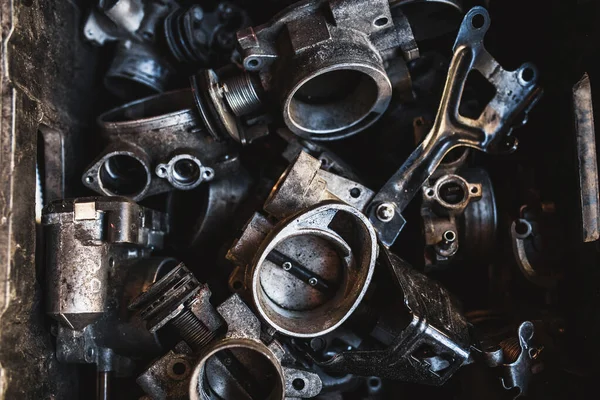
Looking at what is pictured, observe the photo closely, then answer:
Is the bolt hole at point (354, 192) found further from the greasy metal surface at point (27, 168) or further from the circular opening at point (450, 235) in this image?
the greasy metal surface at point (27, 168)

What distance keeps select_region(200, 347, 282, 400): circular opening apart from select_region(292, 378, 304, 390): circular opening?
0.20 feet

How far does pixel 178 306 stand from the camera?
178cm

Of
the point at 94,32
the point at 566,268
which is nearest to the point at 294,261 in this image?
the point at 566,268

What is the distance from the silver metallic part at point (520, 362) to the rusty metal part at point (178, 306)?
3.08 ft

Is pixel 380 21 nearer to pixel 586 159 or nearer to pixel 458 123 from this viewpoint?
pixel 458 123

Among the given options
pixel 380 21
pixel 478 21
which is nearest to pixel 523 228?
pixel 478 21

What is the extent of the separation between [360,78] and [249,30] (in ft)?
1.50

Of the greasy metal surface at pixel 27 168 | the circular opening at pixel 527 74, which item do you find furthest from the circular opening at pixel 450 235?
the greasy metal surface at pixel 27 168

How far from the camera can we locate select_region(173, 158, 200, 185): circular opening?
2.09 meters

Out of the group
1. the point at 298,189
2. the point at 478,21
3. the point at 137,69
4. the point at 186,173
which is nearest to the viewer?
the point at 298,189

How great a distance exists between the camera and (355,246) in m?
1.95

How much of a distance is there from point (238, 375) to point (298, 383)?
0.20m

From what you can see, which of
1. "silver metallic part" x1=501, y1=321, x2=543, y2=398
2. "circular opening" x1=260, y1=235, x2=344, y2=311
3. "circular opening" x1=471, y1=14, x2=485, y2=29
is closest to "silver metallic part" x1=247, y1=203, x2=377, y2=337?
"circular opening" x1=260, y1=235, x2=344, y2=311

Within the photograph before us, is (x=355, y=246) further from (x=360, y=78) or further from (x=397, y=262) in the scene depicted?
(x=360, y=78)
